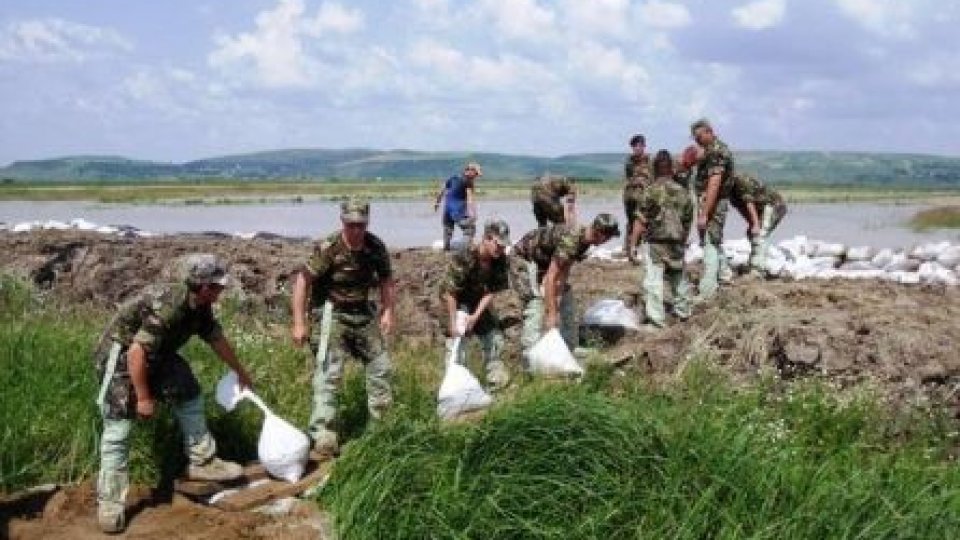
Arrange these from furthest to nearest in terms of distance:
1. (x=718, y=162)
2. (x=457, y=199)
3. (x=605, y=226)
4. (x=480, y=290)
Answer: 1. (x=457, y=199)
2. (x=718, y=162)
3. (x=480, y=290)
4. (x=605, y=226)

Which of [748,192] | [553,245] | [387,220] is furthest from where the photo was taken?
[387,220]

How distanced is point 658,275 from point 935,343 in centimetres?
222

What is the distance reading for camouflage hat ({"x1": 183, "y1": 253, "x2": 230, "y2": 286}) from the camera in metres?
5.27

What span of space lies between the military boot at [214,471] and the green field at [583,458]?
335 mm

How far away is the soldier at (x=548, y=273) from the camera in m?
7.34

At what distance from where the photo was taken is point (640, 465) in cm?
503

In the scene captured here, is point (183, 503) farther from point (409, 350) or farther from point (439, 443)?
point (409, 350)

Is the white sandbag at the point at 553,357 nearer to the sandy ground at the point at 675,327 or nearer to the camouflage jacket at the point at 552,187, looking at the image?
the sandy ground at the point at 675,327

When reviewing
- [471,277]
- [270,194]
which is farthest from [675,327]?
[270,194]

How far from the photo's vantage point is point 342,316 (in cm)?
655

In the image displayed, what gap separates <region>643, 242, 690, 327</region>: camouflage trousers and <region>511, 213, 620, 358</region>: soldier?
1.06 m

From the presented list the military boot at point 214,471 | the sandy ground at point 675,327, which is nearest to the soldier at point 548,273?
the sandy ground at point 675,327

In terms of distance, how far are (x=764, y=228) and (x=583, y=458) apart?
20.6ft

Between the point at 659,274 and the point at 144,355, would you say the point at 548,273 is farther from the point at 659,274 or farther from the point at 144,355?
the point at 144,355
